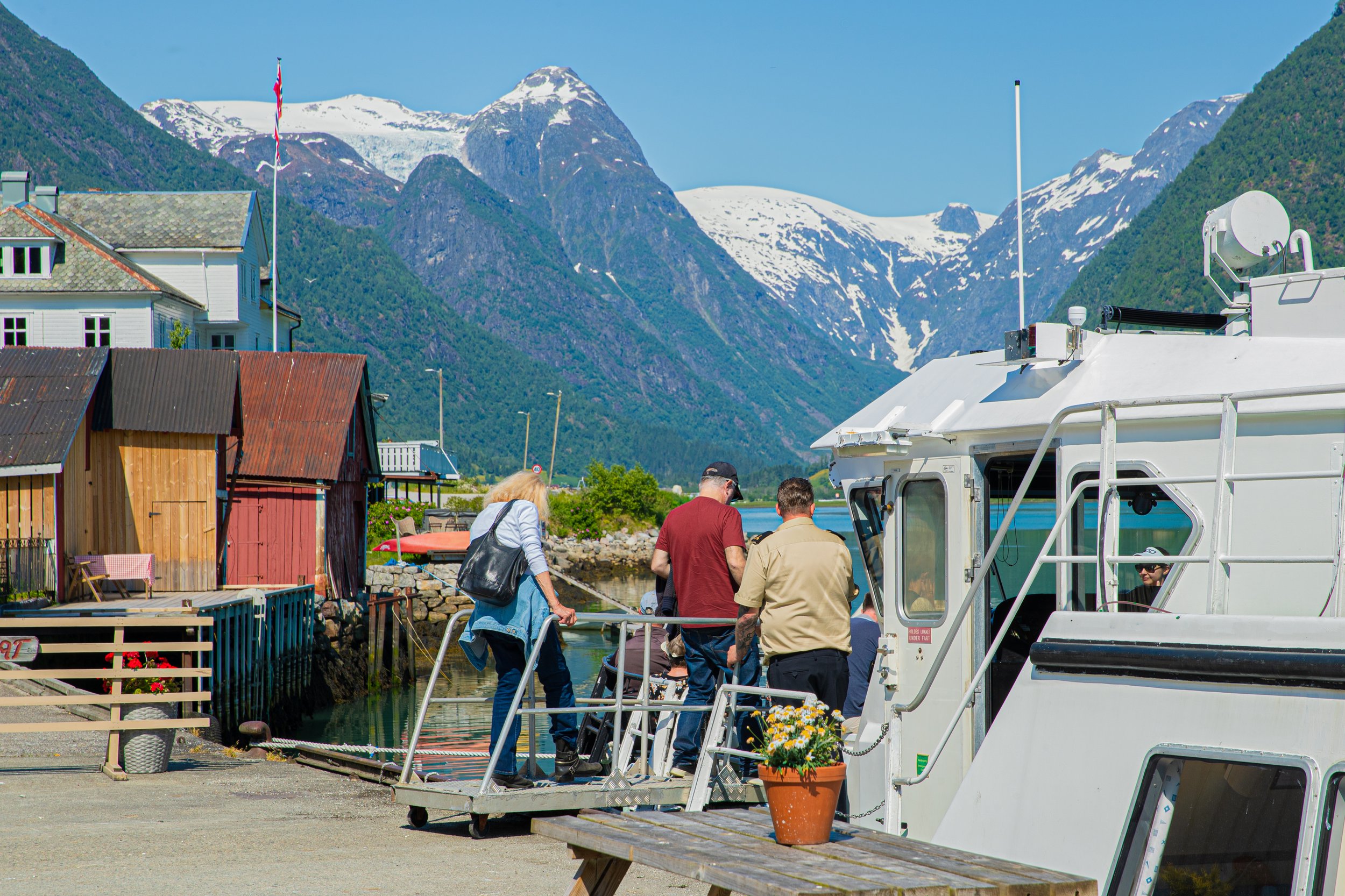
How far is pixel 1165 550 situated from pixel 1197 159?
15554 cm

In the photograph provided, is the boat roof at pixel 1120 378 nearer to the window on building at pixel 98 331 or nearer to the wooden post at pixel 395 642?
the wooden post at pixel 395 642

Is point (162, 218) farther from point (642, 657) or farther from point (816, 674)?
point (816, 674)

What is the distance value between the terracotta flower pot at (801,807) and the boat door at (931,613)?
3076 millimetres

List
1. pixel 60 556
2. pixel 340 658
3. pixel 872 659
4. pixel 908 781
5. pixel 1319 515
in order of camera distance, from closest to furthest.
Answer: pixel 908 781
pixel 1319 515
pixel 872 659
pixel 60 556
pixel 340 658

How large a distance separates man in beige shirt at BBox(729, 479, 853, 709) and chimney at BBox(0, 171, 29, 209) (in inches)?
1995

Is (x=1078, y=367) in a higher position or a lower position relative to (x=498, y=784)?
higher

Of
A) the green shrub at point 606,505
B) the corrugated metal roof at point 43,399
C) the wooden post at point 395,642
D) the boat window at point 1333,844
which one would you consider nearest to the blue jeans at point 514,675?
the boat window at point 1333,844

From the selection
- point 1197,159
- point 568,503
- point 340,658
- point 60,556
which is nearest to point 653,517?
point 568,503

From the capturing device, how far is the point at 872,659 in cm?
838

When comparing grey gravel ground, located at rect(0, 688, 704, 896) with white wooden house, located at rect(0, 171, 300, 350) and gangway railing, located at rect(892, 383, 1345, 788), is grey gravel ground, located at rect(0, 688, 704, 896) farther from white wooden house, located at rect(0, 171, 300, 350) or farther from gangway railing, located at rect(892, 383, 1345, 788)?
white wooden house, located at rect(0, 171, 300, 350)

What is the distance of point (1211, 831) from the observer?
4.15 metres

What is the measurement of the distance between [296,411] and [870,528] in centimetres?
2663

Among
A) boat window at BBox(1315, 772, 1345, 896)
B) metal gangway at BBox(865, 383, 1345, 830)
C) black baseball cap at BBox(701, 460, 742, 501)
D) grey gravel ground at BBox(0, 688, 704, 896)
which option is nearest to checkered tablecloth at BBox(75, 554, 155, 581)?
grey gravel ground at BBox(0, 688, 704, 896)

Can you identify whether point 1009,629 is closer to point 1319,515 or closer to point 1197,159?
point 1319,515
